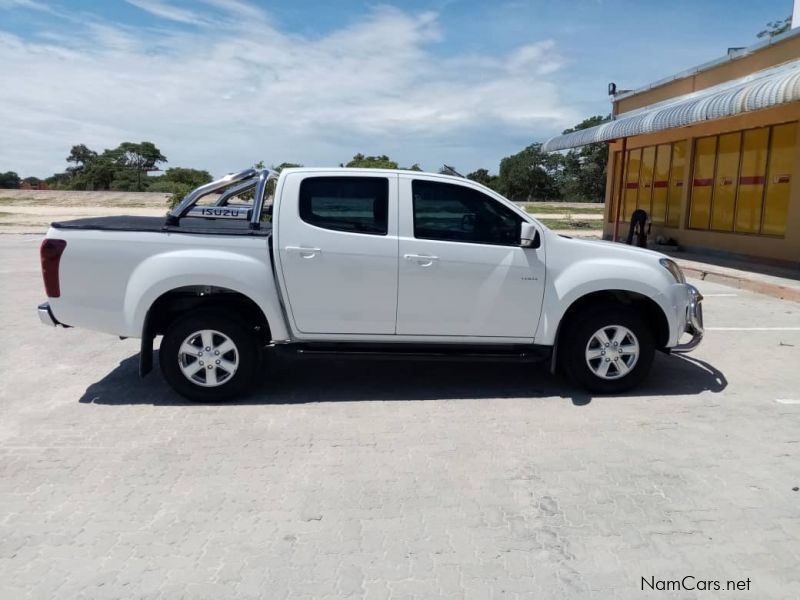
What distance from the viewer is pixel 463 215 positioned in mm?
5449

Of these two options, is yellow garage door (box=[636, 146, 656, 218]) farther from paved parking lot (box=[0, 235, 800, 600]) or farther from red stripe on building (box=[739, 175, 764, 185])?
paved parking lot (box=[0, 235, 800, 600])

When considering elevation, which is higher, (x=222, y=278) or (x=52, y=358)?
(x=222, y=278)

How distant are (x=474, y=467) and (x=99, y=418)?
9.45 feet

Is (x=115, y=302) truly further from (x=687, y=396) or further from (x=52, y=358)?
(x=687, y=396)

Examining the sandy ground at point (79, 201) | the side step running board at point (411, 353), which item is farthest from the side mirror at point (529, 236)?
the sandy ground at point (79, 201)

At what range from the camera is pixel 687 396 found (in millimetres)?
5680

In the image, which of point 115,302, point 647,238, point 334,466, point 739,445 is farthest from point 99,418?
point 647,238

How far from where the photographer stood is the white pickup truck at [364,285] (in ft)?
17.0

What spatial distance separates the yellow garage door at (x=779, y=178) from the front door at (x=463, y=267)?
1093 centimetres

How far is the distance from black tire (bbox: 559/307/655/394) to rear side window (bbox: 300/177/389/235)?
1.80 m

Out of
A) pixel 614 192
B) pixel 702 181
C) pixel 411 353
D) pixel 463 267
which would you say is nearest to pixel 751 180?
pixel 702 181

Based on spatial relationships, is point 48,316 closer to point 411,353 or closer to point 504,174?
point 411,353

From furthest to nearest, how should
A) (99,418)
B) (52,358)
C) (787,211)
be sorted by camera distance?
(787,211)
(52,358)
(99,418)

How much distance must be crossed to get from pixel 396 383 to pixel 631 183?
56.1 ft
